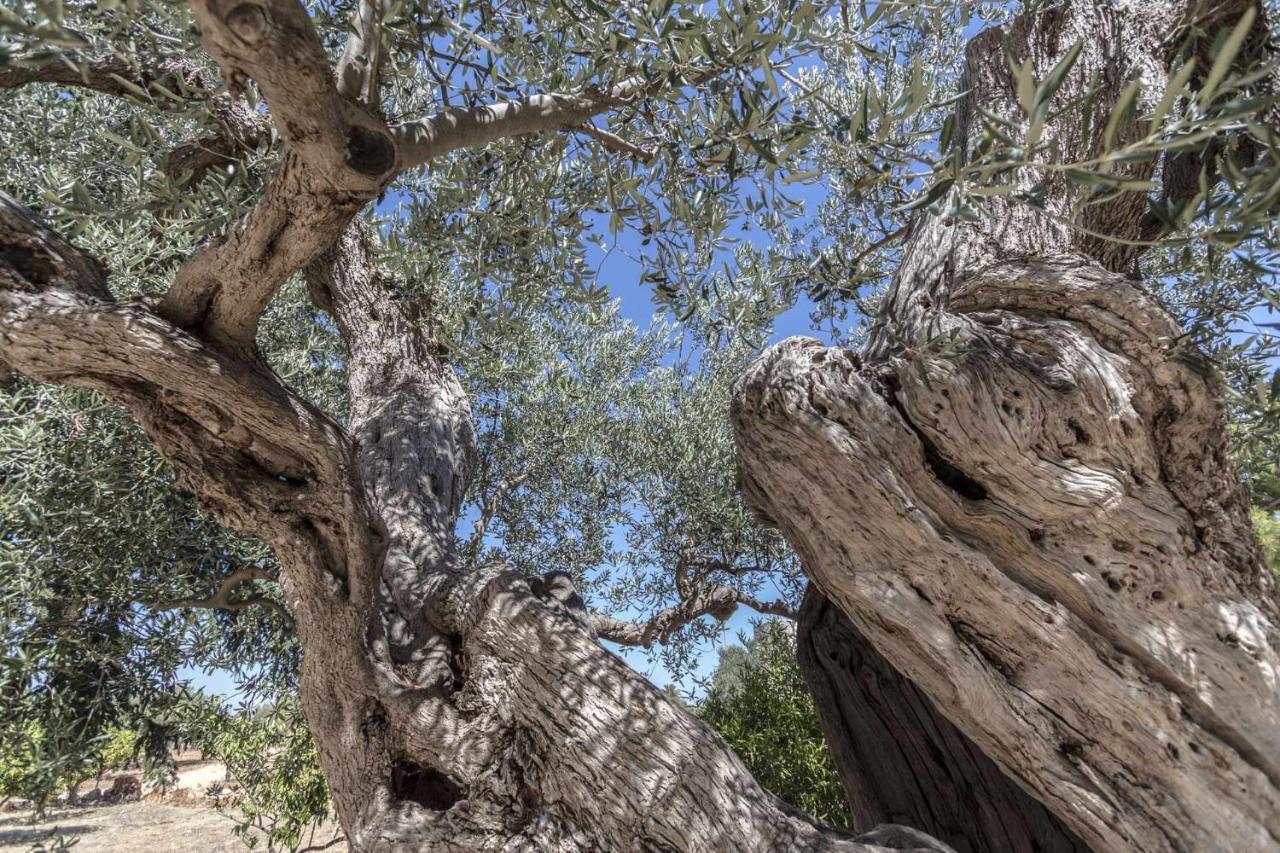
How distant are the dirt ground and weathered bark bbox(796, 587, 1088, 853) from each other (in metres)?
8.75

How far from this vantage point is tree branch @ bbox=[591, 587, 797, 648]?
682 centimetres

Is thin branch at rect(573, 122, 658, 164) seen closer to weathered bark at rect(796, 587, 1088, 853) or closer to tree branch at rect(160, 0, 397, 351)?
tree branch at rect(160, 0, 397, 351)

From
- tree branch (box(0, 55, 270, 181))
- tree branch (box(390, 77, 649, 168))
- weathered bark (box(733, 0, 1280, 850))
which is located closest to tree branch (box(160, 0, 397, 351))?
tree branch (box(390, 77, 649, 168))

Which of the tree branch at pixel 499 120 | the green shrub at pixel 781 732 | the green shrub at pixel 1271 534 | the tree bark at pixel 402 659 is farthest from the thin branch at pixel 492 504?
the green shrub at pixel 1271 534

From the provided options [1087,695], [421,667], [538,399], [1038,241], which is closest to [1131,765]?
[1087,695]

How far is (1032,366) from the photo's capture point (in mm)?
2932

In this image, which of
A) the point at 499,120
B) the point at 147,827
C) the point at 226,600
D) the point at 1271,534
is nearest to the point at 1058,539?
the point at 499,120

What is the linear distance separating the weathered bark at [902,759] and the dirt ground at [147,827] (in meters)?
8.75

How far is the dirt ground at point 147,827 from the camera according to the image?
12.1 m

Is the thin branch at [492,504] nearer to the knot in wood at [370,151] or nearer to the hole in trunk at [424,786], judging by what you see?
the hole in trunk at [424,786]

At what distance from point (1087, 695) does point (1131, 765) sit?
0.25 metres

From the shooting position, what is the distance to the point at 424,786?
3.47m

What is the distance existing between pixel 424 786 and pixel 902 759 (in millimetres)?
2365

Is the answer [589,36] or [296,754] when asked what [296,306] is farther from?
[589,36]
